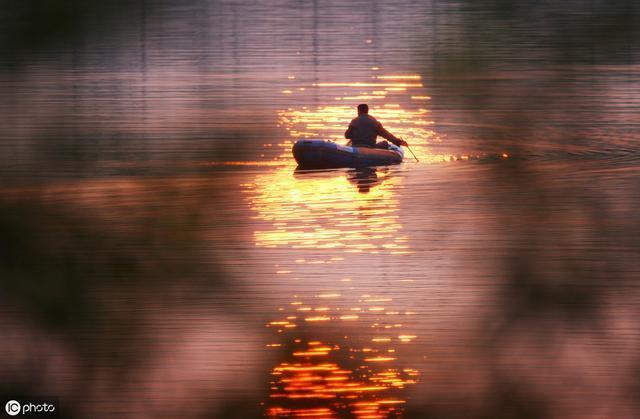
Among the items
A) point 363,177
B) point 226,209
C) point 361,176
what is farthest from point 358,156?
point 226,209

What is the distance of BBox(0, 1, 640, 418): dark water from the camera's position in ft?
3.99

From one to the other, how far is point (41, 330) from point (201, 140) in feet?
0.88

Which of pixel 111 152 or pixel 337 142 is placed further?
pixel 337 142

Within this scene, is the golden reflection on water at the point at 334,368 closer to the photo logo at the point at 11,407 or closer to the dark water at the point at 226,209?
the dark water at the point at 226,209

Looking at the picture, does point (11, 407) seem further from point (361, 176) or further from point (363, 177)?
point (361, 176)

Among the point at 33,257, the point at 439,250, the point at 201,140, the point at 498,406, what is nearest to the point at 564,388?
the point at 498,406

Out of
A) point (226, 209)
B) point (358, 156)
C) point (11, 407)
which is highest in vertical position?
point (226, 209)

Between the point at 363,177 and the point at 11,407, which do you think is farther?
the point at 363,177

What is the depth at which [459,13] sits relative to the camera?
1.23 meters

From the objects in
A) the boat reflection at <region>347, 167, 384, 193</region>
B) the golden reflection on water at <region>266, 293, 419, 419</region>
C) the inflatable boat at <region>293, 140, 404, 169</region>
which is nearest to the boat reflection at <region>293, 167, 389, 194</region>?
the boat reflection at <region>347, 167, 384, 193</region>

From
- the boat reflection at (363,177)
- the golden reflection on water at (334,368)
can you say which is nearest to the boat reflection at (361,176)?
the boat reflection at (363,177)

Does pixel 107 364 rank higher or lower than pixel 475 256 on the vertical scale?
lower

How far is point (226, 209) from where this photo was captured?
129 centimetres

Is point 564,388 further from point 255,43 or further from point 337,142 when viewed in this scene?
point 337,142
